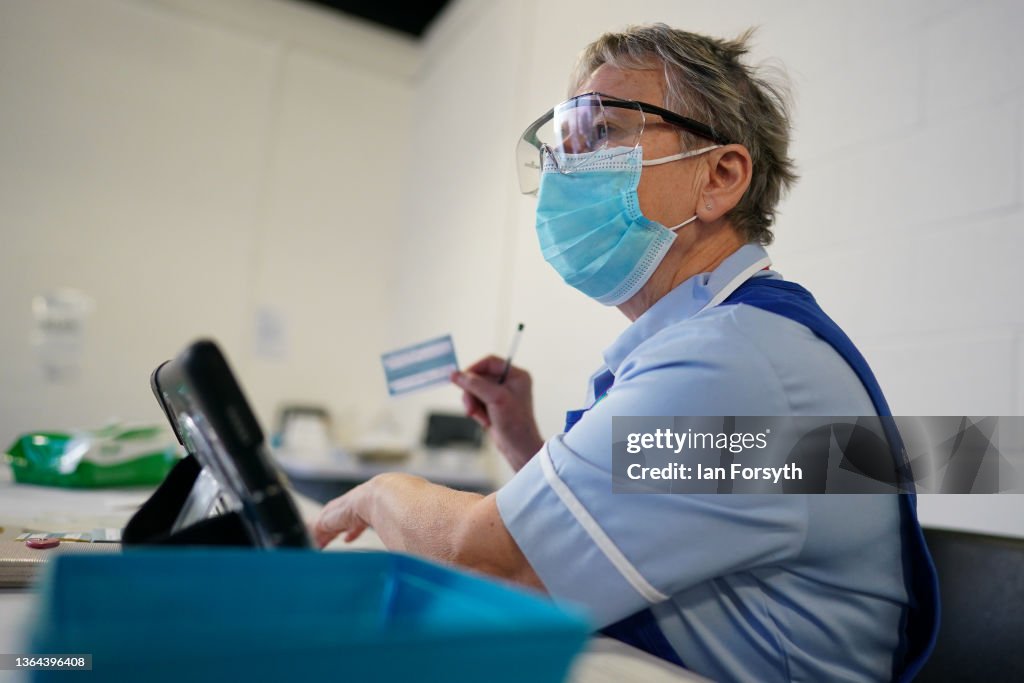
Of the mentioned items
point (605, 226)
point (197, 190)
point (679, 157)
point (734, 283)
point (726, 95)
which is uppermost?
point (197, 190)

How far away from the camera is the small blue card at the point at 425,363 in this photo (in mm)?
1482

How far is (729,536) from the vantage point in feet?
2.56

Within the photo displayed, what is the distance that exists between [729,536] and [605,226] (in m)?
0.58

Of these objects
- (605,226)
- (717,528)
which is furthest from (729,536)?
(605,226)

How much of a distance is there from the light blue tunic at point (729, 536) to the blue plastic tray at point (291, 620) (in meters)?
0.31

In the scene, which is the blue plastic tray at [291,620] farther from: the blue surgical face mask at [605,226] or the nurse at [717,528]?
the blue surgical face mask at [605,226]

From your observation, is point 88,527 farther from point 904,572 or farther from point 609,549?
point 904,572

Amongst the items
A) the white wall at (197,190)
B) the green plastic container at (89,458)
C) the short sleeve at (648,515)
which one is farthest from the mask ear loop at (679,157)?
the white wall at (197,190)

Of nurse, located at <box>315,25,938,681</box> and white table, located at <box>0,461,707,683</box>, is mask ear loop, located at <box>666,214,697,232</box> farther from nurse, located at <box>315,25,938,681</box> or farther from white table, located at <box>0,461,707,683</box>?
white table, located at <box>0,461,707,683</box>

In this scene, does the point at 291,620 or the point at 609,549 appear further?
the point at 609,549

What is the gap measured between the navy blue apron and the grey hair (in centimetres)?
36

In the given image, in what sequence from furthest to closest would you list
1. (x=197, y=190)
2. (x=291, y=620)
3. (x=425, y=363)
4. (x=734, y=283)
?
(x=197, y=190) < (x=425, y=363) < (x=734, y=283) < (x=291, y=620)

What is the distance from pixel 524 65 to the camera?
322 centimetres

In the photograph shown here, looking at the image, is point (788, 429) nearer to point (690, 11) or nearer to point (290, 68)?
point (690, 11)
